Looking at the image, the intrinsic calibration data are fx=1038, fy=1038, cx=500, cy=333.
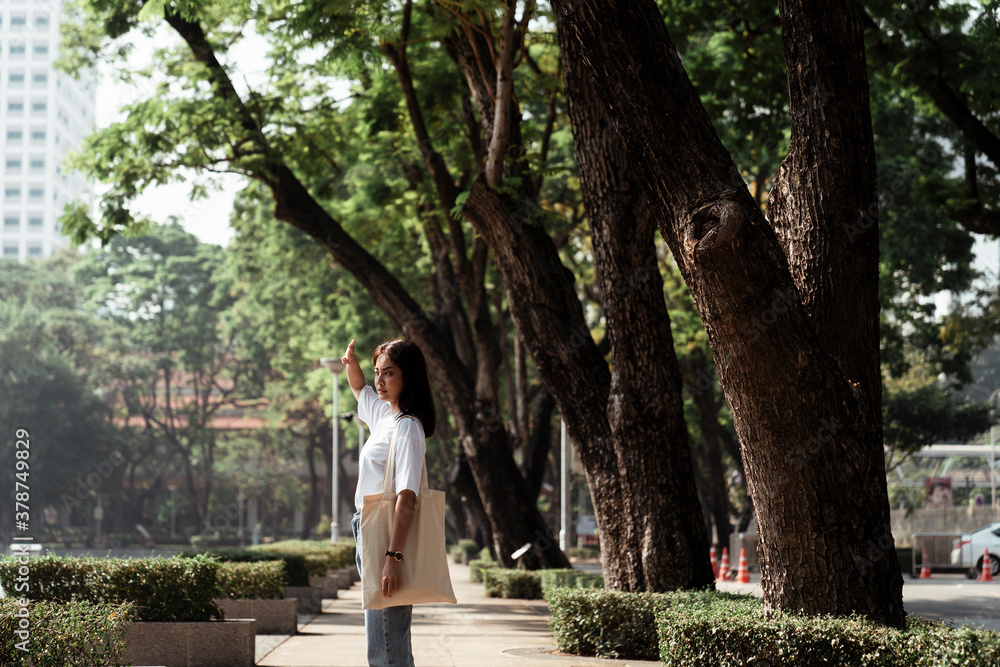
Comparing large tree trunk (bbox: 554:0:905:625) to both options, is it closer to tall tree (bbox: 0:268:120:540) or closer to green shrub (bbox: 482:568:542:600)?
green shrub (bbox: 482:568:542:600)

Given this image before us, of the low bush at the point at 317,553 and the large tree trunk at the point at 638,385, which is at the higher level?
the large tree trunk at the point at 638,385

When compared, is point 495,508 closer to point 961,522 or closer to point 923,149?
point 923,149

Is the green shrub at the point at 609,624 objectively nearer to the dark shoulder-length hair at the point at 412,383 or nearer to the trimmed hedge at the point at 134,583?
the trimmed hedge at the point at 134,583

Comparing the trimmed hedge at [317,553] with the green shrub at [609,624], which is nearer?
the green shrub at [609,624]

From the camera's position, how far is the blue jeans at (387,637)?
15.0 ft

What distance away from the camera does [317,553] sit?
58.7 ft

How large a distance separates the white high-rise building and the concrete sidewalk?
354ft

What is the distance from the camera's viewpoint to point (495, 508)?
15.9m

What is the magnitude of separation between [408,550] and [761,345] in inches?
96.8

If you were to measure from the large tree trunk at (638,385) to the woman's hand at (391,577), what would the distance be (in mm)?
5347

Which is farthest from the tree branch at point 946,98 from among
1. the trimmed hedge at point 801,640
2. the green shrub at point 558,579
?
the trimmed hedge at point 801,640

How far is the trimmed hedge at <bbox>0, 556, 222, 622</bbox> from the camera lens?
766 cm

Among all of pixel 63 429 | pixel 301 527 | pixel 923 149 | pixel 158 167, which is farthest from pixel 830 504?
pixel 301 527

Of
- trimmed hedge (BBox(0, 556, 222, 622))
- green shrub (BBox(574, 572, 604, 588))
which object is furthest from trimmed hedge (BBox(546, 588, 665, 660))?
trimmed hedge (BBox(0, 556, 222, 622))
